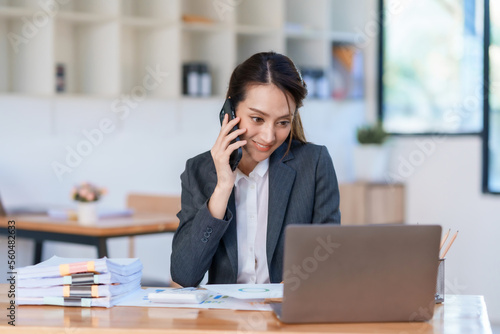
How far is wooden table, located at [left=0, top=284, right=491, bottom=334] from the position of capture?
139 cm

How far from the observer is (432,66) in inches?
189

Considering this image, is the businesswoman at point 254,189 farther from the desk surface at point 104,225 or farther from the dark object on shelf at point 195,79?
the dark object on shelf at point 195,79

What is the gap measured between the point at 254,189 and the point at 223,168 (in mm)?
174

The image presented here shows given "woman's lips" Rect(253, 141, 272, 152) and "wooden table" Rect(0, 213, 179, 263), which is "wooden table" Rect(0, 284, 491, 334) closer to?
"woman's lips" Rect(253, 141, 272, 152)

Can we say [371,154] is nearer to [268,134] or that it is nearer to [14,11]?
[14,11]

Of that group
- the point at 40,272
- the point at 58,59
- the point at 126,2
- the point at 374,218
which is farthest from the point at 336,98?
the point at 40,272

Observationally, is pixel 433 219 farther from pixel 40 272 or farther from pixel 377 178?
pixel 40 272

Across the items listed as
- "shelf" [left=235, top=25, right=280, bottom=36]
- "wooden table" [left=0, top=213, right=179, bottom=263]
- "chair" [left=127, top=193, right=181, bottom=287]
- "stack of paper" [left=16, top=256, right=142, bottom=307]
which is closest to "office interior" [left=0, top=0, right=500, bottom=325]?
"shelf" [left=235, top=25, right=280, bottom=36]

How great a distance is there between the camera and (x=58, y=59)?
4090mm

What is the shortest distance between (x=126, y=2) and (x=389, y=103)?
1964mm

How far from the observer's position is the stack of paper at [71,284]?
161 cm

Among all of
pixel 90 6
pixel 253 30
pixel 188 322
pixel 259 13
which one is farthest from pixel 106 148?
pixel 188 322

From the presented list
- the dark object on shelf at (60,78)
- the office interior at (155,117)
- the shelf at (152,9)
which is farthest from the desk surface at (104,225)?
the shelf at (152,9)

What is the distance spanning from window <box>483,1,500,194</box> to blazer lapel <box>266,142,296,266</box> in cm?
274
